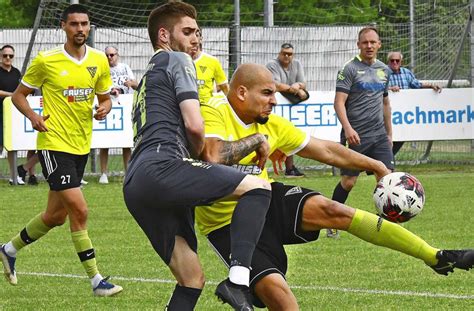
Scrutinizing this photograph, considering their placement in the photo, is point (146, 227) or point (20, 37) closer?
point (146, 227)

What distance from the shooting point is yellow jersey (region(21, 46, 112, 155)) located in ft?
32.1

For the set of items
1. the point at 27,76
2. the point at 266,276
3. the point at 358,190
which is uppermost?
the point at 27,76

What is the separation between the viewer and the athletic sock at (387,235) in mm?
7020

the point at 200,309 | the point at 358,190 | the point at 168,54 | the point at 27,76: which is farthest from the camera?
the point at 358,190

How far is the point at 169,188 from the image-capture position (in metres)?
6.16

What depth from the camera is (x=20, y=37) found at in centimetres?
2423

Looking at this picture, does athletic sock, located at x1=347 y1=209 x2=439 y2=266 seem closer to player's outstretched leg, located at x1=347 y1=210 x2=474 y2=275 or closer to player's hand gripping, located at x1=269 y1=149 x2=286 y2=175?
player's outstretched leg, located at x1=347 y1=210 x2=474 y2=275

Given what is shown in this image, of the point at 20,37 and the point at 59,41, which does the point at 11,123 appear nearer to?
the point at 59,41

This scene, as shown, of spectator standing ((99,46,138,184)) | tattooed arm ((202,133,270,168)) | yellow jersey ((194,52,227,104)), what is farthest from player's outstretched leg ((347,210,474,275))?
spectator standing ((99,46,138,184))

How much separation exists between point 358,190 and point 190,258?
36.0ft

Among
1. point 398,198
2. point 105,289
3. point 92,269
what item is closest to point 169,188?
point 398,198

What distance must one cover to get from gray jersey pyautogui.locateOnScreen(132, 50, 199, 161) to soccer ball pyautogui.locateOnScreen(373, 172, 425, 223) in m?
1.50

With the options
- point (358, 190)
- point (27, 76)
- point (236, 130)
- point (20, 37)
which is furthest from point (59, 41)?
point (236, 130)

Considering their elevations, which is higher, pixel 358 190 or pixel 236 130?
pixel 236 130
